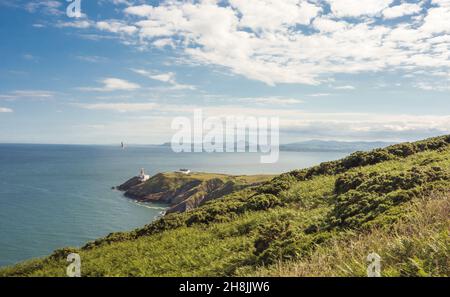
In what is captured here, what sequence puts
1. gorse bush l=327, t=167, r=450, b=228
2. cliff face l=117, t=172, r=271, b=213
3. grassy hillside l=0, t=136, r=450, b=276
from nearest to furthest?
grassy hillside l=0, t=136, r=450, b=276, gorse bush l=327, t=167, r=450, b=228, cliff face l=117, t=172, r=271, b=213

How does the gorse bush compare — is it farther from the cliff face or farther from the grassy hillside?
the cliff face

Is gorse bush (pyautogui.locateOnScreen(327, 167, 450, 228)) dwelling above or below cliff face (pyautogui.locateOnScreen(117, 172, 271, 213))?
above

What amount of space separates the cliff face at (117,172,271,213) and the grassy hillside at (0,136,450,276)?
71.2m

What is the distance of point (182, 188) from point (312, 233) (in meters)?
114

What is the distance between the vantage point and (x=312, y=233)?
14.0 m

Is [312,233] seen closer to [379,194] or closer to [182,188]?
[379,194]

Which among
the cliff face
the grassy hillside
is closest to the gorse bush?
the grassy hillside

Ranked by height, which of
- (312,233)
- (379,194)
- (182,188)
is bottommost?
(182,188)

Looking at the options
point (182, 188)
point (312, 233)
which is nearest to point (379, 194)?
point (312, 233)

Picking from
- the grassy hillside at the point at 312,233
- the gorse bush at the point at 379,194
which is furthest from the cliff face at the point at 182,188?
the gorse bush at the point at 379,194

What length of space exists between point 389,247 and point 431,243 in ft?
2.77

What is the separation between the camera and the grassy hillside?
24.2 feet
